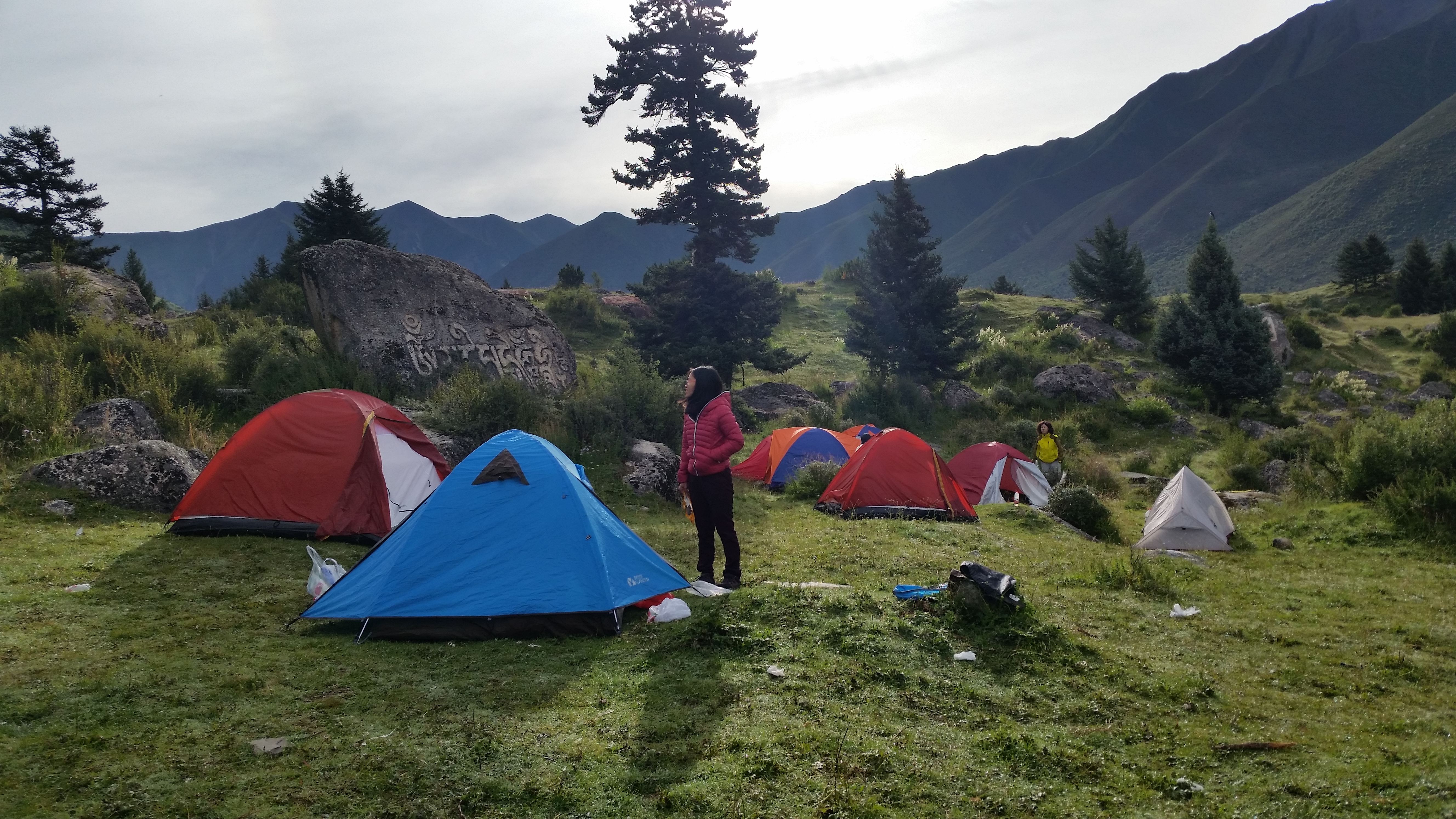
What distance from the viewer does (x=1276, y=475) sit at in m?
15.4

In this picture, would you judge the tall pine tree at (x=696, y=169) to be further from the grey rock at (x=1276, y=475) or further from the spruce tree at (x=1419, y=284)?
the spruce tree at (x=1419, y=284)

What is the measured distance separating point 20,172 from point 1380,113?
636 ft

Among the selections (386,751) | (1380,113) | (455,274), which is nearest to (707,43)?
(455,274)

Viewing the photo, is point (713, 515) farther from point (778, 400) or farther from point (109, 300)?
point (778, 400)

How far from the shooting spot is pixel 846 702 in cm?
455

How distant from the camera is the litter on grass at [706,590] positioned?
6.79 m

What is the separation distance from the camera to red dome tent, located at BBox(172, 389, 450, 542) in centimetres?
857

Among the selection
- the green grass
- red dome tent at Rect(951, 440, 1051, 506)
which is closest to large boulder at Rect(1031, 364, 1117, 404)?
red dome tent at Rect(951, 440, 1051, 506)

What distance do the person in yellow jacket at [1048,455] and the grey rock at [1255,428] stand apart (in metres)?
9.33

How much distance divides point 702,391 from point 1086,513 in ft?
26.9

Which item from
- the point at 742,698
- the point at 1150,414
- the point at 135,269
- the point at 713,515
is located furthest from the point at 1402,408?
the point at 135,269

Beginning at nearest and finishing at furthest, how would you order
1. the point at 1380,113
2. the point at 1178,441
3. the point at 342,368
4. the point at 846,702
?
Answer: the point at 846,702 → the point at 342,368 → the point at 1178,441 → the point at 1380,113

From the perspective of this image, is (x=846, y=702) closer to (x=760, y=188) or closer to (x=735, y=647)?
(x=735, y=647)

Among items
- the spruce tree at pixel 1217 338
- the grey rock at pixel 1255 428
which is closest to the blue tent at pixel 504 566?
the grey rock at pixel 1255 428
